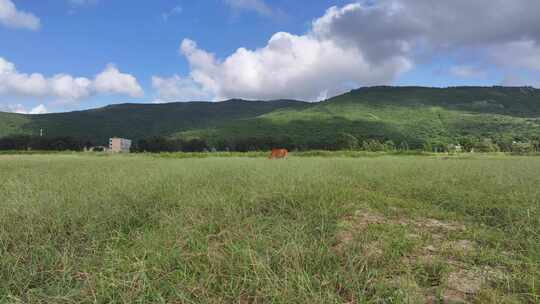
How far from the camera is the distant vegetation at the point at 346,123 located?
213 ft

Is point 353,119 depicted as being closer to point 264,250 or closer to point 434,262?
point 434,262

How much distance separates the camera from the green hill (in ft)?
263

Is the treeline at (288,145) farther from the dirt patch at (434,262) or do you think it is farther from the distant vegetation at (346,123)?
the dirt patch at (434,262)

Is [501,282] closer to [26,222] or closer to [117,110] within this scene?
Answer: [26,222]

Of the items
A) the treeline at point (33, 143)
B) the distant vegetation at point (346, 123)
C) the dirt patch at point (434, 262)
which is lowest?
the dirt patch at point (434, 262)

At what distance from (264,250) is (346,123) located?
93.9 metres

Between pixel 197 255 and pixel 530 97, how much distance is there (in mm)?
150399

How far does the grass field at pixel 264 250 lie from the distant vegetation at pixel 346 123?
43711 mm

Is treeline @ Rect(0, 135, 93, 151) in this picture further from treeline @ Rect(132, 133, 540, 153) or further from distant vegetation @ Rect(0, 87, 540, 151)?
distant vegetation @ Rect(0, 87, 540, 151)

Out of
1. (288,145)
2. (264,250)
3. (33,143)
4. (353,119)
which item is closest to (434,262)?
(264,250)

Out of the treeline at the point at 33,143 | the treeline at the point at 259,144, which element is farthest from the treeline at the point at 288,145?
the treeline at the point at 33,143

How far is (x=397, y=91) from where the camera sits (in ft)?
436

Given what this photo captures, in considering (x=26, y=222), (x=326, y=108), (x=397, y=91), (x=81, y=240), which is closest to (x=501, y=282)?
(x=81, y=240)

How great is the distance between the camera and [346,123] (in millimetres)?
92438
